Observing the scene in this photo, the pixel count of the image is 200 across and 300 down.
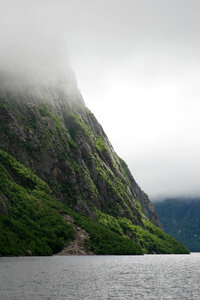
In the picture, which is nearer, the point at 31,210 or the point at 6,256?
the point at 6,256

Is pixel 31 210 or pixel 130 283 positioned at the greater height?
pixel 31 210

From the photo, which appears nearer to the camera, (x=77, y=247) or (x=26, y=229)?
(x=26, y=229)

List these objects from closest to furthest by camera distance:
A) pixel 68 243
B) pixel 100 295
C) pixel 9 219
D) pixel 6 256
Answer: pixel 100 295, pixel 6 256, pixel 9 219, pixel 68 243

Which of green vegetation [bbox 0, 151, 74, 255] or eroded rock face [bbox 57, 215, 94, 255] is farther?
eroded rock face [bbox 57, 215, 94, 255]

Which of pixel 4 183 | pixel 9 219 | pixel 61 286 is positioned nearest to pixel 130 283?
pixel 61 286

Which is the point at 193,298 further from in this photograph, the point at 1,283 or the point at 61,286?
the point at 1,283

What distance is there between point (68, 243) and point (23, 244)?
39.9 metres

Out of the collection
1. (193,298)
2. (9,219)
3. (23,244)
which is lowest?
(193,298)

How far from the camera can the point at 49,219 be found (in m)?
198

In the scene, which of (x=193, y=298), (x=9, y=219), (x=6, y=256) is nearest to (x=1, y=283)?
(x=193, y=298)

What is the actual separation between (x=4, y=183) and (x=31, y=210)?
2067 centimetres

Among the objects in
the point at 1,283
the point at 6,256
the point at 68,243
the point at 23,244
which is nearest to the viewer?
the point at 1,283

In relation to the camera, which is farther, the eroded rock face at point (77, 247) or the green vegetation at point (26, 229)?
the eroded rock face at point (77, 247)

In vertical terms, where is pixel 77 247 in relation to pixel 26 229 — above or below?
below
